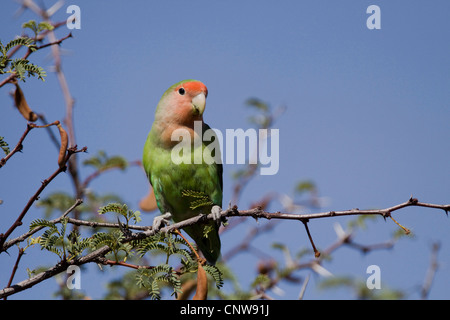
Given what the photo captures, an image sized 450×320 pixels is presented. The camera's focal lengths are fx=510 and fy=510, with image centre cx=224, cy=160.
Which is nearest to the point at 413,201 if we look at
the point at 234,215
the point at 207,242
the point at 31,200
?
the point at 234,215

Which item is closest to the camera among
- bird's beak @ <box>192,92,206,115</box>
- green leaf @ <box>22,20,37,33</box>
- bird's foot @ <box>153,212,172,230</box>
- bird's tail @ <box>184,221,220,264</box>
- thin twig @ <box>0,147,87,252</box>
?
thin twig @ <box>0,147,87,252</box>

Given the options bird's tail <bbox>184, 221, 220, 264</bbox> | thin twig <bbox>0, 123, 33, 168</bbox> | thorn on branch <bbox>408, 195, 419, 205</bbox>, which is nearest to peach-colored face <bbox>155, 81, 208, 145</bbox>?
bird's tail <bbox>184, 221, 220, 264</bbox>

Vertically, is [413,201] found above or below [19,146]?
below

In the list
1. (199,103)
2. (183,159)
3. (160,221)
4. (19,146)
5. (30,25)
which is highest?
(199,103)

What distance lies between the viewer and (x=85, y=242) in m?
3.30

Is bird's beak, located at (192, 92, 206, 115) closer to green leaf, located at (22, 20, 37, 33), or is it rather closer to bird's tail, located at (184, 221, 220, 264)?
bird's tail, located at (184, 221, 220, 264)

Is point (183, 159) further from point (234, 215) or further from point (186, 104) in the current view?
point (234, 215)

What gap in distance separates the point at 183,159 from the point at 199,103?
0.70 meters

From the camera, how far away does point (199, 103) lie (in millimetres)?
5867

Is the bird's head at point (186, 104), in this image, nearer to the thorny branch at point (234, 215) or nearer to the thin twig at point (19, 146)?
the thorny branch at point (234, 215)

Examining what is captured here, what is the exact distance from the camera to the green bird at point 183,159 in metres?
5.61

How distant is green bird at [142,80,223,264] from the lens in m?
5.61
